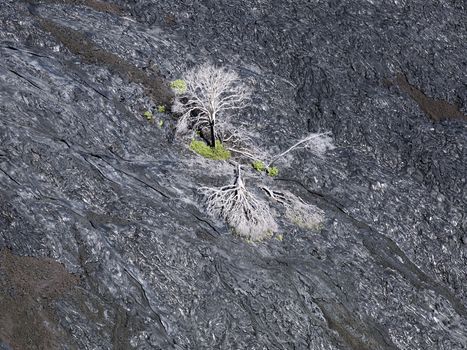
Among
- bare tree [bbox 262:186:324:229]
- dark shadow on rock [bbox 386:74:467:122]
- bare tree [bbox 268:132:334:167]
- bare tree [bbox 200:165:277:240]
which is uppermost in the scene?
dark shadow on rock [bbox 386:74:467:122]

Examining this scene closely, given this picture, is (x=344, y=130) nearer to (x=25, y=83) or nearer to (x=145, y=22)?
(x=145, y=22)

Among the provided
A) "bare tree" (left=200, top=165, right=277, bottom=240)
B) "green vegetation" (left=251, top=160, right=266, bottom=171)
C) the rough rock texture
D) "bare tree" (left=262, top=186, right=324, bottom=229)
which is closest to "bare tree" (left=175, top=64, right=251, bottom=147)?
the rough rock texture

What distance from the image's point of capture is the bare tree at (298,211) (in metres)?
23.6

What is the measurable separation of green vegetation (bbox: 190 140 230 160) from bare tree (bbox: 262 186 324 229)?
83.0 inches

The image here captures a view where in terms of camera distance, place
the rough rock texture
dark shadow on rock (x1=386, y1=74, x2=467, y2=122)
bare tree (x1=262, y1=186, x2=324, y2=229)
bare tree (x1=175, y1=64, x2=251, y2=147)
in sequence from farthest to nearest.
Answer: dark shadow on rock (x1=386, y1=74, x2=467, y2=122) → bare tree (x1=175, y1=64, x2=251, y2=147) → bare tree (x1=262, y1=186, x2=324, y2=229) → the rough rock texture

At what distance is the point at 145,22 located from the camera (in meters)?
30.2

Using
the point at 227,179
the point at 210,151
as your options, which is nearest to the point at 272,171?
the point at 227,179

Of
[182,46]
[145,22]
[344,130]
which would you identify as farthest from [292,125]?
[145,22]

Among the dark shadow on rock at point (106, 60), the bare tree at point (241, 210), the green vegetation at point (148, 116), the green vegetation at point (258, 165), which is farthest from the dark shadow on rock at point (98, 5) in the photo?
the bare tree at point (241, 210)

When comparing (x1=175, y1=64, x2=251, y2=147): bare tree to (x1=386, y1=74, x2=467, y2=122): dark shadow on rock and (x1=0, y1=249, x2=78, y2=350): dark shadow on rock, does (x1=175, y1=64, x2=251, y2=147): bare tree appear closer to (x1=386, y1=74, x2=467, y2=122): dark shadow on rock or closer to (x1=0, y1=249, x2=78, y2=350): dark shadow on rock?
(x1=386, y1=74, x2=467, y2=122): dark shadow on rock

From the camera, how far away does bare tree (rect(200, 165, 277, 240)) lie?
22.1m

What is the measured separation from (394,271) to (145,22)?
15.8m

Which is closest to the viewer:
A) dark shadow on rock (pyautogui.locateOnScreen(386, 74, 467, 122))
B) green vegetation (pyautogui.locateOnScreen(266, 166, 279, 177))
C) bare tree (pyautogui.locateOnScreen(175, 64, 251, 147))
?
bare tree (pyautogui.locateOnScreen(175, 64, 251, 147))

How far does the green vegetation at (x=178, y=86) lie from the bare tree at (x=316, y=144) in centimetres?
474
